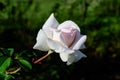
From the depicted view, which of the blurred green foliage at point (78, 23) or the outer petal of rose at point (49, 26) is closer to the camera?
the outer petal of rose at point (49, 26)

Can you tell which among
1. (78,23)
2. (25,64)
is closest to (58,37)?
(25,64)

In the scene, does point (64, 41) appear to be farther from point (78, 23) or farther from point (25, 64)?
point (78, 23)

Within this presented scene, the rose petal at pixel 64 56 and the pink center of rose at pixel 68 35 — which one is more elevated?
the pink center of rose at pixel 68 35

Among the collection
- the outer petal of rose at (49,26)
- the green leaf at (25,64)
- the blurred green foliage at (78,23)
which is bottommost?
the blurred green foliage at (78,23)

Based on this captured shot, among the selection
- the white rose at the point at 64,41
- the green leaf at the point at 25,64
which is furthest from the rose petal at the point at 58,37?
the green leaf at the point at 25,64

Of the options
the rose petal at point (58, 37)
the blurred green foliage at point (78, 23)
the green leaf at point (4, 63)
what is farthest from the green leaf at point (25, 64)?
the blurred green foliage at point (78, 23)

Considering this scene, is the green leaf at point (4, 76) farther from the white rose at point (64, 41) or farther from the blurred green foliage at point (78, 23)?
the blurred green foliage at point (78, 23)

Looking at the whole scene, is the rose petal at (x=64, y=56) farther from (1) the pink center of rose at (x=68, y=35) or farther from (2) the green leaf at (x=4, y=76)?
(2) the green leaf at (x=4, y=76)

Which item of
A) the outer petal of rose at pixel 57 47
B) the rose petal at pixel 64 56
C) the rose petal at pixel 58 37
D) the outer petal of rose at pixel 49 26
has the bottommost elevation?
the rose petal at pixel 64 56

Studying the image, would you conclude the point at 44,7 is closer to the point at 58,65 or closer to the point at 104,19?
the point at 104,19

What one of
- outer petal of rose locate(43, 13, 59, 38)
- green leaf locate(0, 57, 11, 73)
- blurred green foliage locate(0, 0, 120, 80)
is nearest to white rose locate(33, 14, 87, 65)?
outer petal of rose locate(43, 13, 59, 38)
